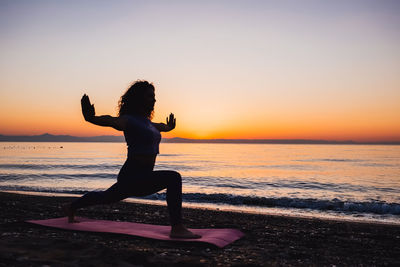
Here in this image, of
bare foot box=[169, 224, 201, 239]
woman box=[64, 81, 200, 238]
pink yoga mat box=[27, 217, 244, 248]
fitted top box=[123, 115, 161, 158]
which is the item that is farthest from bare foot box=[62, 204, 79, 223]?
bare foot box=[169, 224, 201, 239]

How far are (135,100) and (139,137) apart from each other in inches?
24.3

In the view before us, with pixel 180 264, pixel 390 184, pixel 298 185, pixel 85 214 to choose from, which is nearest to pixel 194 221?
pixel 85 214

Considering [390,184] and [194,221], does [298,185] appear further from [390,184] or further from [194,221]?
[194,221]

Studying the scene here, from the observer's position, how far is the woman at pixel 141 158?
4961 millimetres

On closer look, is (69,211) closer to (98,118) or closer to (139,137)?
(139,137)

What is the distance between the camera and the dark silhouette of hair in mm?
5184

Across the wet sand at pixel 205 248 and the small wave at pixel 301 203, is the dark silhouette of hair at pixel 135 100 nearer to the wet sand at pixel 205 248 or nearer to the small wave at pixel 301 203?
the wet sand at pixel 205 248

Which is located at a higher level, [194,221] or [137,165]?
[137,165]

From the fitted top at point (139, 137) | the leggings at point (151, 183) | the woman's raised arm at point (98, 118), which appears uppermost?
the woman's raised arm at point (98, 118)

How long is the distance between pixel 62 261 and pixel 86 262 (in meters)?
0.27

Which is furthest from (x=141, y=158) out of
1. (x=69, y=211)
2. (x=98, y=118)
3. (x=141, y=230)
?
(x=69, y=211)

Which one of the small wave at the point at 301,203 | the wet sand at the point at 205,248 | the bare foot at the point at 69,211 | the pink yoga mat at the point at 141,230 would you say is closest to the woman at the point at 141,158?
the pink yoga mat at the point at 141,230

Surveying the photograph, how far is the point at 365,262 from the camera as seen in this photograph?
4562mm

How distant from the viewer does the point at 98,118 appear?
4.59 meters
